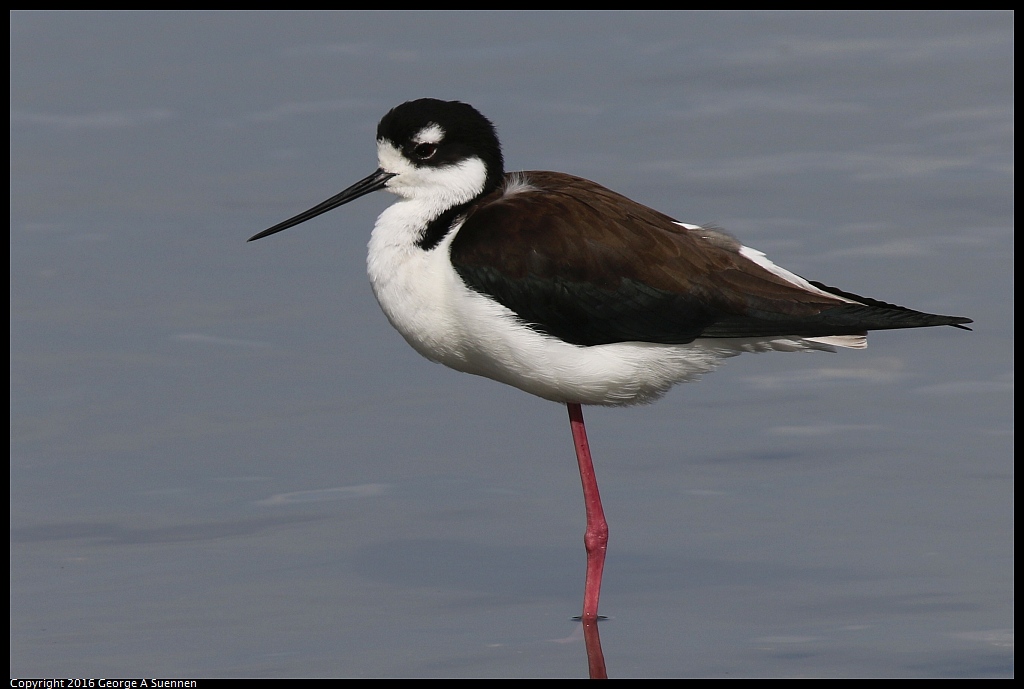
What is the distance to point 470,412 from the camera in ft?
31.4

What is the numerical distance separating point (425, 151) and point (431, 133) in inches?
3.3

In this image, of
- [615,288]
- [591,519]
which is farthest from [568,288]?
[591,519]

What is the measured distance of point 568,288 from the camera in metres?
7.51

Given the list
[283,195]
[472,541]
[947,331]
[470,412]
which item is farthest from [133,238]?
[947,331]

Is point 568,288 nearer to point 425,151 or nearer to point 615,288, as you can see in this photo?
point 615,288

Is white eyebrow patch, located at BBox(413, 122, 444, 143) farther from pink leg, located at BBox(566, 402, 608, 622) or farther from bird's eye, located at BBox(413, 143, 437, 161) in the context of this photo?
pink leg, located at BBox(566, 402, 608, 622)

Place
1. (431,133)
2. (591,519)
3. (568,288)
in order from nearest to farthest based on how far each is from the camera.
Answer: (568,288)
(431,133)
(591,519)

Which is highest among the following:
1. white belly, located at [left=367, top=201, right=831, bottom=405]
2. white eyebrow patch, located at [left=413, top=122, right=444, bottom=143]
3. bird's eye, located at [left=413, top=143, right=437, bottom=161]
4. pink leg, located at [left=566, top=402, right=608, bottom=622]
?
white eyebrow patch, located at [left=413, top=122, right=444, bottom=143]

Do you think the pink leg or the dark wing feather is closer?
the dark wing feather

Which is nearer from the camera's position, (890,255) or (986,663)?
(986,663)

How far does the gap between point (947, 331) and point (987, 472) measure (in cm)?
193

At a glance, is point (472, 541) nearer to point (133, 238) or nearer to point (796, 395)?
point (796, 395)

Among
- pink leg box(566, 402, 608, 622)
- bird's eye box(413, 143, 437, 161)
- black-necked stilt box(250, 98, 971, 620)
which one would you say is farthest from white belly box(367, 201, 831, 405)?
pink leg box(566, 402, 608, 622)

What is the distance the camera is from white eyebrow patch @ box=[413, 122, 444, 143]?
25.7 ft
